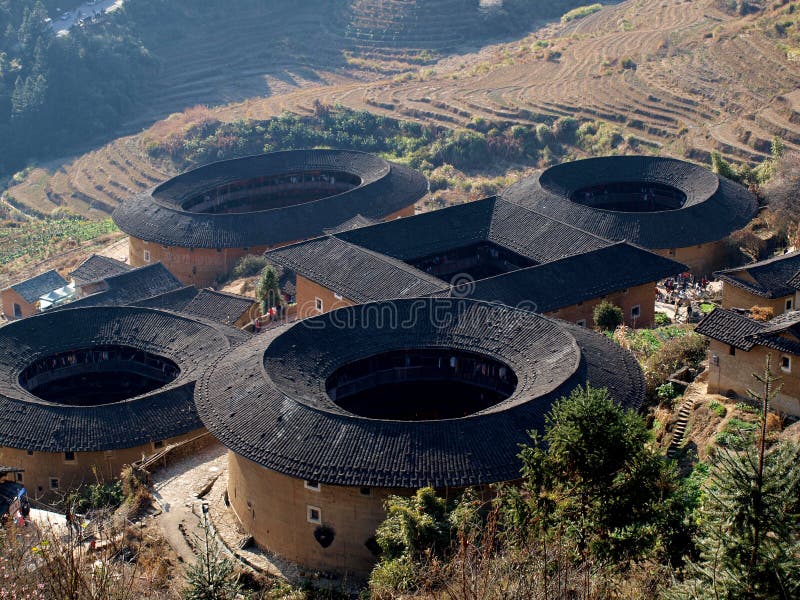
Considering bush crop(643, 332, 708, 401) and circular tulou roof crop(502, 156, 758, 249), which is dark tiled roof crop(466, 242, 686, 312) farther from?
bush crop(643, 332, 708, 401)

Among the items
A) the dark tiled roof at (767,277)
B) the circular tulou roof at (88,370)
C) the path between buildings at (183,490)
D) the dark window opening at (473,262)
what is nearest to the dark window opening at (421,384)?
the path between buildings at (183,490)

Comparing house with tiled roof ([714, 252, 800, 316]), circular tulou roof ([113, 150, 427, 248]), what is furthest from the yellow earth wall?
circular tulou roof ([113, 150, 427, 248])

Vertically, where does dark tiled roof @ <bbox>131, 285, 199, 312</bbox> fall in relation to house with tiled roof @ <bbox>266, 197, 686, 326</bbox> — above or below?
below

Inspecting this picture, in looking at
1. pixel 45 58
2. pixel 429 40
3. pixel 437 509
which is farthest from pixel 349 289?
pixel 45 58

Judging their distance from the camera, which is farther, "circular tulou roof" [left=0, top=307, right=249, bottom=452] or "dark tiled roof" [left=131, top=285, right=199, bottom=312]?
"dark tiled roof" [left=131, top=285, right=199, bottom=312]

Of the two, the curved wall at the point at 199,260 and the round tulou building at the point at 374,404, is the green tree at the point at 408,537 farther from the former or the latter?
the curved wall at the point at 199,260

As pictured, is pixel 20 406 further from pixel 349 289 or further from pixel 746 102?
pixel 746 102

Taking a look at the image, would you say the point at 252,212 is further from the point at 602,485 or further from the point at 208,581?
the point at 602,485
